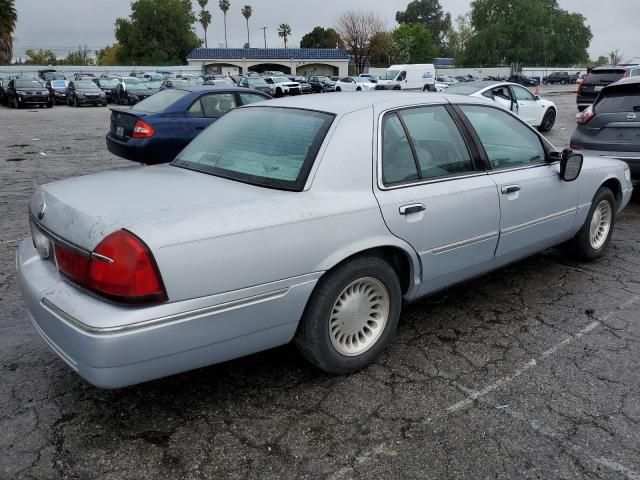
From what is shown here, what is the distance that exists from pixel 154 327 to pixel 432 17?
152 meters

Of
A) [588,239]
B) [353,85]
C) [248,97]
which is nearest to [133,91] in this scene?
[353,85]

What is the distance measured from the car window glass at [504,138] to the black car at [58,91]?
34.7 meters

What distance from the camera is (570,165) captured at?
4203 mm

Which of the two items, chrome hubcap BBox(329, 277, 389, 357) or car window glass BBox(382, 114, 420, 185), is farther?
car window glass BBox(382, 114, 420, 185)

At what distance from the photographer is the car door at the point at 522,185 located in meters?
3.82

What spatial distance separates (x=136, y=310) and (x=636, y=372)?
2754 millimetres

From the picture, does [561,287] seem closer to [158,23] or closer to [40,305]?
[40,305]

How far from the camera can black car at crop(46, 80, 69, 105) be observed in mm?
33562

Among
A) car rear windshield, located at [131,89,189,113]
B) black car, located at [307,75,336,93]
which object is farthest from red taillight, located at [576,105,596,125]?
black car, located at [307,75,336,93]

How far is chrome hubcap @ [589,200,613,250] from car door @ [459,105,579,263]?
0.58 metres

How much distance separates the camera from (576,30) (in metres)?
93.1

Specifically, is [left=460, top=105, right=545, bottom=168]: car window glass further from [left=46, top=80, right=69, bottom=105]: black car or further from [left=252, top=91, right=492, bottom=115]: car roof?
[left=46, top=80, right=69, bottom=105]: black car

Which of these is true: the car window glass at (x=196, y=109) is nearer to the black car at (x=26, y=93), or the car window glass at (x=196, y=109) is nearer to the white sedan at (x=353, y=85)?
the black car at (x=26, y=93)

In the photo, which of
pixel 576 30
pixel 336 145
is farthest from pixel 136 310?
pixel 576 30
